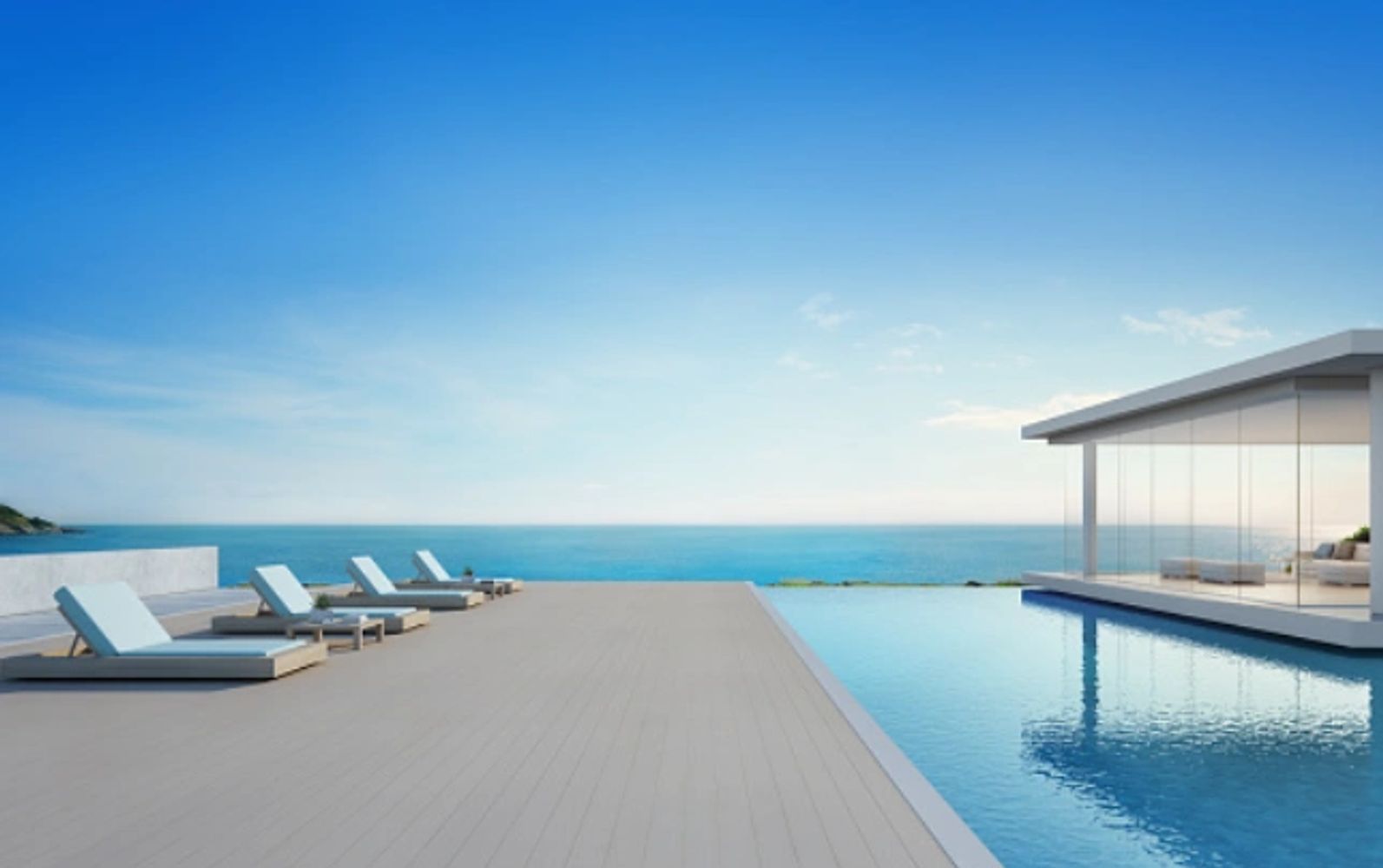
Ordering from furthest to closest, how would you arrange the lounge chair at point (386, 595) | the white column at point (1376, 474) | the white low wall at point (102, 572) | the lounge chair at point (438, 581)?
the lounge chair at point (438, 581), the white low wall at point (102, 572), the lounge chair at point (386, 595), the white column at point (1376, 474)

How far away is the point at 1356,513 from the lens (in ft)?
45.6

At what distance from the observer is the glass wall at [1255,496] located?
13.0m

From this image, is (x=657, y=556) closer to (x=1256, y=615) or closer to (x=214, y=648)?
(x=1256, y=615)

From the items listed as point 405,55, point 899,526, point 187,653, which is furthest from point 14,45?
point 899,526

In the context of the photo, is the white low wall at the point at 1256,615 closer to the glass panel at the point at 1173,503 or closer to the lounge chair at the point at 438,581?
the glass panel at the point at 1173,503

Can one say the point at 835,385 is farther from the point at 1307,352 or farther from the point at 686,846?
the point at 686,846

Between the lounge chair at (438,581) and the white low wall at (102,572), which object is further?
the lounge chair at (438,581)

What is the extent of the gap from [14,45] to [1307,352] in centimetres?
2552

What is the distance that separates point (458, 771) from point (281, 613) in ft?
19.4

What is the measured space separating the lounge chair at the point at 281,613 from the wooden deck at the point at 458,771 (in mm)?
1693

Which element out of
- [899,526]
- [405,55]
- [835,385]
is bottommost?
[899,526]

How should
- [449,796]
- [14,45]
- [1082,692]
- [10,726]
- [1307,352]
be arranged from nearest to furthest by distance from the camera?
[449,796], [10,726], [1082,692], [1307,352], [14,45]

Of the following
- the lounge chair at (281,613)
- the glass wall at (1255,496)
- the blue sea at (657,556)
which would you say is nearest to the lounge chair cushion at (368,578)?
the lounge chair at (281,613)

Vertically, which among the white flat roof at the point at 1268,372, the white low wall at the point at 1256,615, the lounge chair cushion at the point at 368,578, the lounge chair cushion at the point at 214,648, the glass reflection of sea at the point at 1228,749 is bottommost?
the glass reflection of sea at the point at 1228,749
